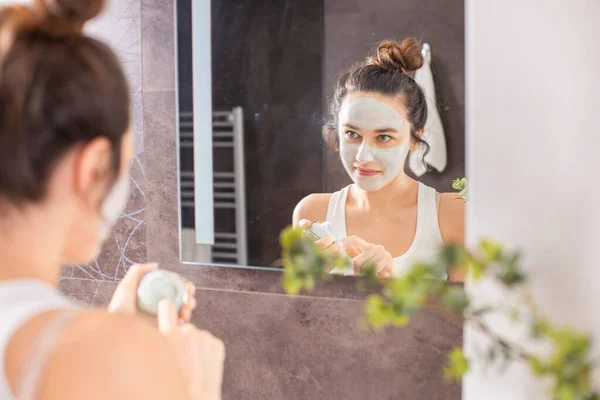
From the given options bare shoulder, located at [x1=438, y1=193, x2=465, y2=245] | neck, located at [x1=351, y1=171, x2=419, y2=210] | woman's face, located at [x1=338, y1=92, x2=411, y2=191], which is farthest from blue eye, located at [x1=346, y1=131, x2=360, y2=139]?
bare shoulder, located at [x1=438, y1=193, x2=465, y2=245]

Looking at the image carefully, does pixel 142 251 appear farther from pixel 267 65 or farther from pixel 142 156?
pixel 267 65

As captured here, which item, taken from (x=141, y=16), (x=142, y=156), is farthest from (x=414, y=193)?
(x=141, y=16)

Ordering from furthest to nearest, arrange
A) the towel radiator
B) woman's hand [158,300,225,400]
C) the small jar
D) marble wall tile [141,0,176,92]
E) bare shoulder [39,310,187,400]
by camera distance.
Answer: marble wall tile [141,0,176,92] → the towel radiator → the small jar → woman's hand [158,300,225,400] → bare shoulder [39,310,187,400]

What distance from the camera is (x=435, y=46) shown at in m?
1.52

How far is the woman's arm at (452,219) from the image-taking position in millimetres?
1533

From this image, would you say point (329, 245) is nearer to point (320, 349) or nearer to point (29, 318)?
point (320, 349)

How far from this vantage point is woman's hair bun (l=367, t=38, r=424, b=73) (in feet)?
5.03

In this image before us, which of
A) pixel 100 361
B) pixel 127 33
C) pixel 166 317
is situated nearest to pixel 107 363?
pixel 100 361

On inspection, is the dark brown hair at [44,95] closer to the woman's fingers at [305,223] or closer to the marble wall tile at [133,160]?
the woman's fingers at [305,223]

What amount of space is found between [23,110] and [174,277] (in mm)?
423

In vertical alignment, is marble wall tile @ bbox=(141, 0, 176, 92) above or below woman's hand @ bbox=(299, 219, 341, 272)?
above

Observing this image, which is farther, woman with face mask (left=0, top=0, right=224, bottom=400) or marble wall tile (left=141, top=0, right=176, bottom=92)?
marble wall tile (left=141, top=0, right=176, bottom=92)

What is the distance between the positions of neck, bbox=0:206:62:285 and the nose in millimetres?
983

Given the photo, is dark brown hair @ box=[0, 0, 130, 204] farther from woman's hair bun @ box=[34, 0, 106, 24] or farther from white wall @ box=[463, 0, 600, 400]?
white wall @ box=[463, 0, 600, 400]
